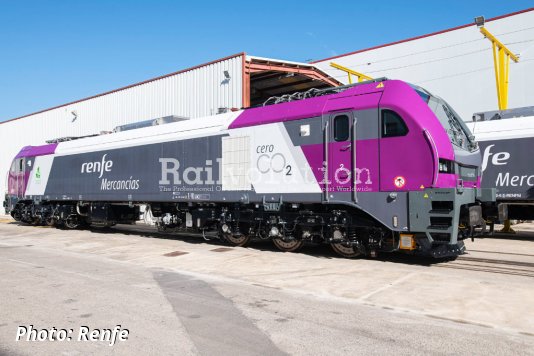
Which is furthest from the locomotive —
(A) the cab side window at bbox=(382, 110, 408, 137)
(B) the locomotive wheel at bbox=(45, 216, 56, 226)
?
(B) the locomotive wheel at bbox=(45, 216, 56, 226)

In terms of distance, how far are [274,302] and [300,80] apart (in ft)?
60.8

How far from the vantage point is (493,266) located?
886cm

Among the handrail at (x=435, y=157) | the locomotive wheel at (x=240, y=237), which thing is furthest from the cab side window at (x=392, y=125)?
Result: the locomotive wheel at (x=240, y=237)

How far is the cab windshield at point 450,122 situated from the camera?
30.3ft

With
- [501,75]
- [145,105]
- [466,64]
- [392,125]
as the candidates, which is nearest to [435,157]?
[392,125]

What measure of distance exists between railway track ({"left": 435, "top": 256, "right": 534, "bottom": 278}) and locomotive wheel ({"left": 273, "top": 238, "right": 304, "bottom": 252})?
11.0 ft

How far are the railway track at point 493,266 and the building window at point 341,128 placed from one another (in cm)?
336

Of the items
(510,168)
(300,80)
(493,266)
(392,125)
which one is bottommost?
(493,266)

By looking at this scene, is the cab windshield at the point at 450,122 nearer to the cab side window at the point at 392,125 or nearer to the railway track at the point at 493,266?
the cab side window at the point at 392,125

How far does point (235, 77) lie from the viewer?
19.7 metres

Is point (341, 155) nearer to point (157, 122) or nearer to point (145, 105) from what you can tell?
point (157, 122)

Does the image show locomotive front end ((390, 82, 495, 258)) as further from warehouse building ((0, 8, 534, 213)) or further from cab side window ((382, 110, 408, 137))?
warehouse building ((0, 8, 534, 213))

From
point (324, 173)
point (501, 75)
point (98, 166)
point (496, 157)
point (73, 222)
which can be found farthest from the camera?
point (501, 75)

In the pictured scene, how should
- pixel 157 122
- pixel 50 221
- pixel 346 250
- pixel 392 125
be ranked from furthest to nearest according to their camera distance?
pixel 50 221 → pixel 157 122 → pixel 346 250 → pixel 392 125
